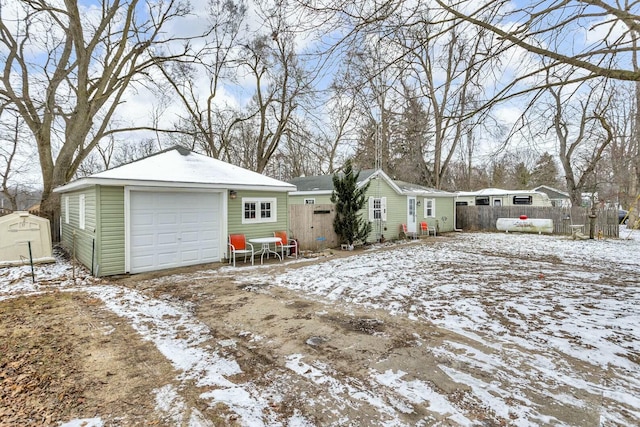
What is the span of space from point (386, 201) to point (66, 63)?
15.4m

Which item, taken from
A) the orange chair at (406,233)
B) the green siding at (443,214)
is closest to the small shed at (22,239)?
the orange chair at (406,233)

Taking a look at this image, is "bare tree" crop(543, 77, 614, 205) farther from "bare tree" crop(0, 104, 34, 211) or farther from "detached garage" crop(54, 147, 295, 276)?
"bare tree" crop(0, 104, 34, 211)

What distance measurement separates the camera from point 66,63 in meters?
13.8

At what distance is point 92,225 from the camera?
7637 mm

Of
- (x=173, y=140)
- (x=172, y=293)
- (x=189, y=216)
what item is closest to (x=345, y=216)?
(x=189, y=216)

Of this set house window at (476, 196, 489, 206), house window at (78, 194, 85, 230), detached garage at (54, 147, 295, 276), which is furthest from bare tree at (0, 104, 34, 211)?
house window at (476, 196, 489, 206)

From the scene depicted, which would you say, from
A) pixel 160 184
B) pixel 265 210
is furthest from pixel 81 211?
pixel 265 210

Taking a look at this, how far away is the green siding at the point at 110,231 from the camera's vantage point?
7.19 metres

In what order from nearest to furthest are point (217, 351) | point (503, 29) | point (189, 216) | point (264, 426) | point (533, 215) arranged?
point (264, 426), point (217, 351), point (503, 29), point (189, 216), point (533, 215)

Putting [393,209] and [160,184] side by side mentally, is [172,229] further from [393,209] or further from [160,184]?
[393,209]

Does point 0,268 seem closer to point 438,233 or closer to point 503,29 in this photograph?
point 503,29

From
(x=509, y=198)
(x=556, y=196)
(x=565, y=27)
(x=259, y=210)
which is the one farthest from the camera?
(x=556, y=196)

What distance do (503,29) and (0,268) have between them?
11.8 metres

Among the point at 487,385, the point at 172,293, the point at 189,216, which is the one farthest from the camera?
the point at 189,216
